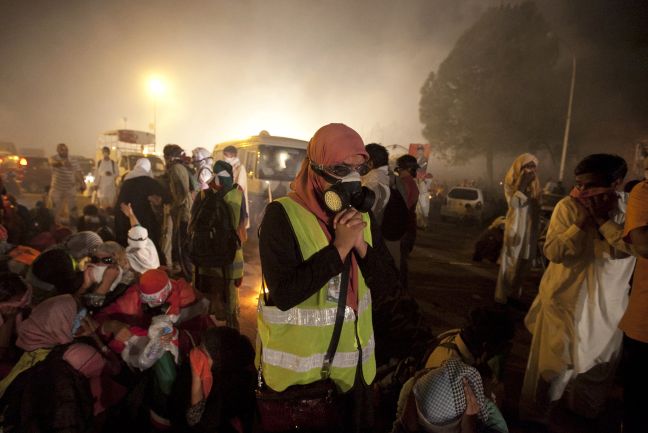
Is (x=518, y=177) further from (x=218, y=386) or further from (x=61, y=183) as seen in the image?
(x=61, y=183)

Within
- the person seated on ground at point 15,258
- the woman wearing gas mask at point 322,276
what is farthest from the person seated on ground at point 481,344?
the person seated on ground at point 15,258

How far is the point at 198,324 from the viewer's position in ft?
10.4

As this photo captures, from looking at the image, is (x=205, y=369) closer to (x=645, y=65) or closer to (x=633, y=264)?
(x=633, y=264)

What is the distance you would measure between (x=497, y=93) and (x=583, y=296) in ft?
99.4

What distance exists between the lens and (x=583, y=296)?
8.63 ft

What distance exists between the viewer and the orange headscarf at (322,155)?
143 cm

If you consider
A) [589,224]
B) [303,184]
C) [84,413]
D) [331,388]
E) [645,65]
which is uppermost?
[645,65]

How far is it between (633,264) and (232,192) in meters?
3.55

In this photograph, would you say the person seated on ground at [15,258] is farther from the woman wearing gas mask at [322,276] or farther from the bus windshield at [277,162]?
the bus windshield at [277,162]

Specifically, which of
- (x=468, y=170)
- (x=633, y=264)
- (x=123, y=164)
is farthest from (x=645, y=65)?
(x=123, y=164)

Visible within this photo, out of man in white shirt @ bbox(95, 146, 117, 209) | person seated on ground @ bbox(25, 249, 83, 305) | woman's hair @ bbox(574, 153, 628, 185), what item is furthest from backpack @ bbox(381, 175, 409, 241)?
man in white shirt @ bbox(95, 146, 117, 209)

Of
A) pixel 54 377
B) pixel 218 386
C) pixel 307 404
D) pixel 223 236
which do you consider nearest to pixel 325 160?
pixel 307 404

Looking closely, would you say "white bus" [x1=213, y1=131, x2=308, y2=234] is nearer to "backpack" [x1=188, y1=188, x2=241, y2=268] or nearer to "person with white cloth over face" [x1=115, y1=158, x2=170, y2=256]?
"person with white cloth over face" [x1=115, y1=158, x2=170, y2=256]

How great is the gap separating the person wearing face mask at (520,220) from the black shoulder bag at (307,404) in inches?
163
